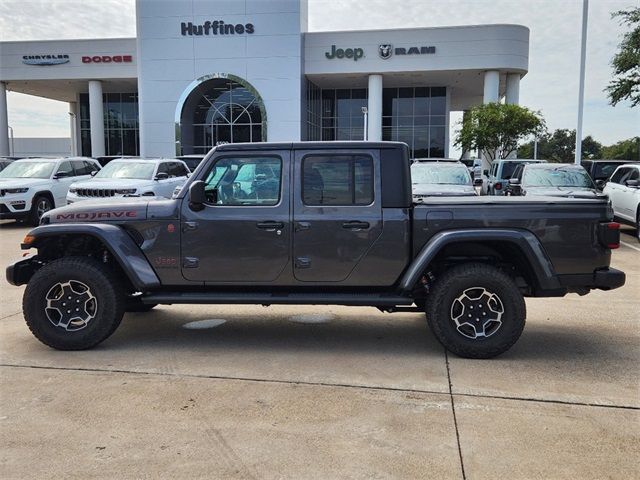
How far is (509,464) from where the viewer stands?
323 cm

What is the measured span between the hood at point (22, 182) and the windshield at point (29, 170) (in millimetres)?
317

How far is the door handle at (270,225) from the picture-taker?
198 inches

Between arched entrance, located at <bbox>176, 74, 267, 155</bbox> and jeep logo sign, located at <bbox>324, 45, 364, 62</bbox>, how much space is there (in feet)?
17.0

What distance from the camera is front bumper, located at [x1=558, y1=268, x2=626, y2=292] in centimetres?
493

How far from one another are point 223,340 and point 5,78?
1638 inches

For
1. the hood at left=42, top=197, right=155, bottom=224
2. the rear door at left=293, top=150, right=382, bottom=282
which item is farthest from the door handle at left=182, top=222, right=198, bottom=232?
the rear door at left=293, top=150, right=382, bottom=282

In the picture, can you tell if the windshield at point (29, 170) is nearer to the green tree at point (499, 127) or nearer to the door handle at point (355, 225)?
the door handle at point (355, 225)

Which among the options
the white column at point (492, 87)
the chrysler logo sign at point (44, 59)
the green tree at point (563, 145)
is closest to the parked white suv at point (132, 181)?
the white column at point (492, 87)

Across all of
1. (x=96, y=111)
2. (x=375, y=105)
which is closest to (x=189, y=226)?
(x=375, y=105)

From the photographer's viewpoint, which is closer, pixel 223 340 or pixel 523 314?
pixel 523 314

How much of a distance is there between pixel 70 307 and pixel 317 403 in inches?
103

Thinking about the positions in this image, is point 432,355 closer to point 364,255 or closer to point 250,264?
point 364,255

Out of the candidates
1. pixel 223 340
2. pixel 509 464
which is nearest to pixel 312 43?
pixel 223 340

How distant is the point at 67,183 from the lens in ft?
52.7
